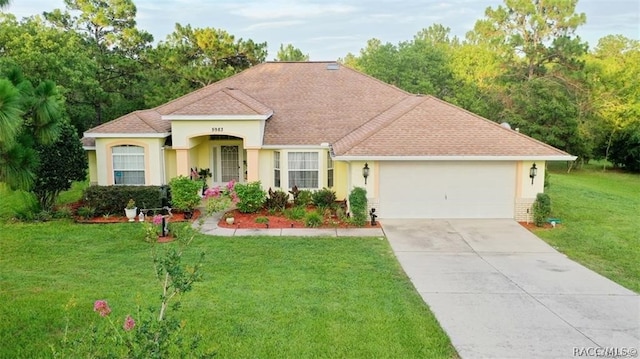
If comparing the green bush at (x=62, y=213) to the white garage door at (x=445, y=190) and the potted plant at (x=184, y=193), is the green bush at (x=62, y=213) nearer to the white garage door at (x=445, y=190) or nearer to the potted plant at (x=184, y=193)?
the potted plant at (x=184, y=193)

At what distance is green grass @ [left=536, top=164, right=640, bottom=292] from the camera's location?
1113 centimetres

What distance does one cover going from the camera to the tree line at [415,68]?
26484mm

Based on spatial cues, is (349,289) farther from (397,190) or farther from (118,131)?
(118,131)

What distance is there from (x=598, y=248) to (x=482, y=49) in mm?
41815

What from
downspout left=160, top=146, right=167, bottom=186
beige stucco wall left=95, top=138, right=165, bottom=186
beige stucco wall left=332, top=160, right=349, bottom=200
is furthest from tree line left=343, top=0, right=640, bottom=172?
beige stucco wall left=95, top=138, right=165, bottom=186

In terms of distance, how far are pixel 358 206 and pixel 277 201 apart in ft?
10.7

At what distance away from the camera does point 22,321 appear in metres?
7.63

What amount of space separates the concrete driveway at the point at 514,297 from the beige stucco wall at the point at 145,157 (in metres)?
8.94

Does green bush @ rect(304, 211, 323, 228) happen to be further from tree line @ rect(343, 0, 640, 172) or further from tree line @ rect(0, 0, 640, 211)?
tree line @ rect(343, 0, 640, 172)

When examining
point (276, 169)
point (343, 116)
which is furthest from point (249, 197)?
point (343, 116)

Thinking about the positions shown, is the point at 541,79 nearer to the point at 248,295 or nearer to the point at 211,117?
the point at 211,117

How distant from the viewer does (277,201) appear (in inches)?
666

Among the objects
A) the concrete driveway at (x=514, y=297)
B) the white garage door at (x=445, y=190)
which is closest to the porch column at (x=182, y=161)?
the white garage door at (x=445, y=190)

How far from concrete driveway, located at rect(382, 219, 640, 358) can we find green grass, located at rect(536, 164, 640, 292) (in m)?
0.52
